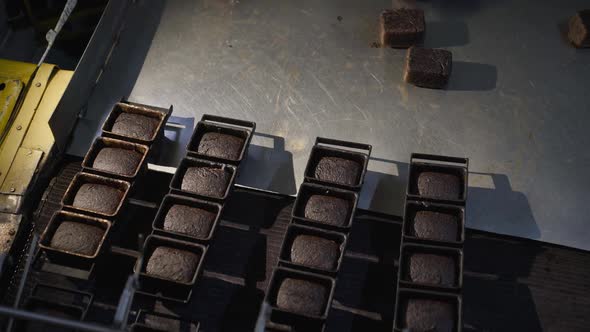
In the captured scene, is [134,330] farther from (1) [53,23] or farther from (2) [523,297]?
(1) [53,23]

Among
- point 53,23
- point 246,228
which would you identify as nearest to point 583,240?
point 246,228

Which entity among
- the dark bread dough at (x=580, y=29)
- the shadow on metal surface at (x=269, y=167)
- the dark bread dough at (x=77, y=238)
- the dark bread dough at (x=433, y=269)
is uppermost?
the dark bread dough at (x=580, y=29)

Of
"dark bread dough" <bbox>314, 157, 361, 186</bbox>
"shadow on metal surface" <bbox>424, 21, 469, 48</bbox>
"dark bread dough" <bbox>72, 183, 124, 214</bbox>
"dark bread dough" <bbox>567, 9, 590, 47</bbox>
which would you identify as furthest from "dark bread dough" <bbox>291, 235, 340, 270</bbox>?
"dark bread dough" <bbox>567, 9, 590, 47</bbox>

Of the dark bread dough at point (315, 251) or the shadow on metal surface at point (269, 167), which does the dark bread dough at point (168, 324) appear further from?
the shadow on metal surface at point (269, 167)

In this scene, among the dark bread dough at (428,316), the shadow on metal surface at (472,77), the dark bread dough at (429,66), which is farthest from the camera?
the shadow on metal surface at (472,77)

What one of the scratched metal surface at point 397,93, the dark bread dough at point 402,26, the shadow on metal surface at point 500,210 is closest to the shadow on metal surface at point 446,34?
the scratched metal surface at point 397,93

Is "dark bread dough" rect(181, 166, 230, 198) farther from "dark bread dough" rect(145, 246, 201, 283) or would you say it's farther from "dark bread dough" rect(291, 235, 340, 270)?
"dark bread dough" rect(291, 235, 340, 270)
